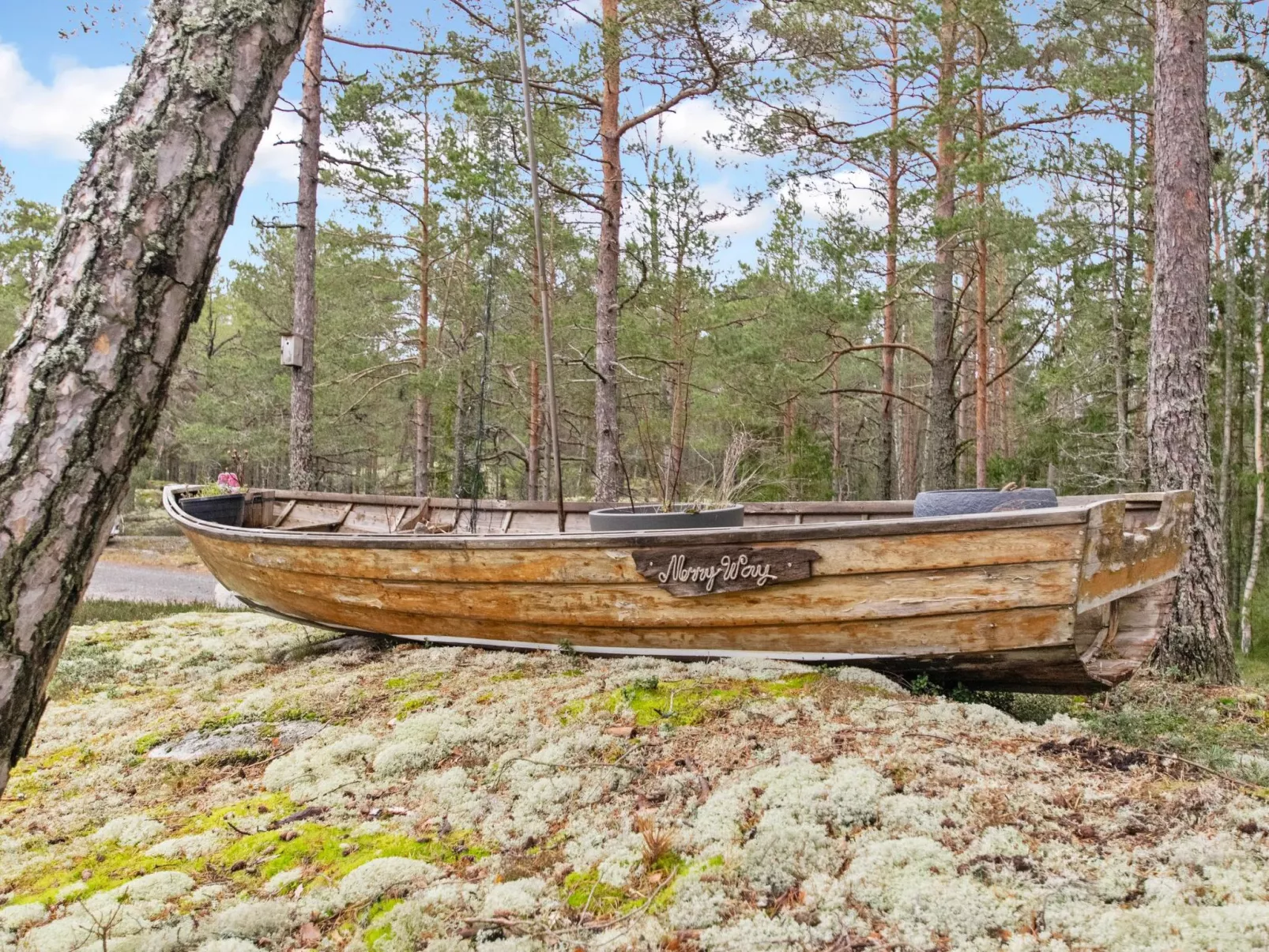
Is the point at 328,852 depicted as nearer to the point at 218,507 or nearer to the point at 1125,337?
the point at 218,507

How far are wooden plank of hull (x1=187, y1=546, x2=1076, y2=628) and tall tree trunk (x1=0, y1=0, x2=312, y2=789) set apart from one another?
218 cm

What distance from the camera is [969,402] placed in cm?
1838

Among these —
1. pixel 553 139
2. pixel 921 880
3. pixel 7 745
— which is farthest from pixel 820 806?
pixel 553 139

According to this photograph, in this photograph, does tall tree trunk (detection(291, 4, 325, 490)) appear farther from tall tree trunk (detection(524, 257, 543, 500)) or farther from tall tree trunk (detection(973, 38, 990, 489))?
tall tree trunk (detection(973, 38, 990, 489))

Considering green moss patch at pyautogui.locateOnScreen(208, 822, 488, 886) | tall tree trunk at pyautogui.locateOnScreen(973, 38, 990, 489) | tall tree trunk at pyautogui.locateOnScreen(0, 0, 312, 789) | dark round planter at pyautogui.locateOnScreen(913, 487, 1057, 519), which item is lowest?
green moss patch at pyautogui.locateOnScreen(208, 822, 488, 886)

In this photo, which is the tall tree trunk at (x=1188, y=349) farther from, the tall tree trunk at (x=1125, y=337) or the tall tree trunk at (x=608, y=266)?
the tall tree trunk at (x=1125, y=337)

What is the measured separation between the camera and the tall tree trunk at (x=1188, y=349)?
4.62 m

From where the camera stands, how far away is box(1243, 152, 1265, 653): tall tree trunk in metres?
8.35

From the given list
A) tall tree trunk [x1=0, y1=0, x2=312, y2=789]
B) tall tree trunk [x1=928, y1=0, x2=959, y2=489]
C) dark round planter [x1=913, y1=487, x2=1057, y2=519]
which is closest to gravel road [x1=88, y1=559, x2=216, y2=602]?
tall tree trunk [x1=0, y1=0, x2=312, y2=789]

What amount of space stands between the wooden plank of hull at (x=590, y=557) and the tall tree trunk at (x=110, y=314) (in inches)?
81.0

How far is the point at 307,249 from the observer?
933cm

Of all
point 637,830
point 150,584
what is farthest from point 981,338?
point 150,584

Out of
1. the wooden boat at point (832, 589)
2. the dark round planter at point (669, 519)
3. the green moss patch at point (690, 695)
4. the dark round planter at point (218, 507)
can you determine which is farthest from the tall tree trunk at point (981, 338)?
the dark round planter at point (218, 507)

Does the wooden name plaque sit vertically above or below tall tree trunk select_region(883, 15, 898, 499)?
below
